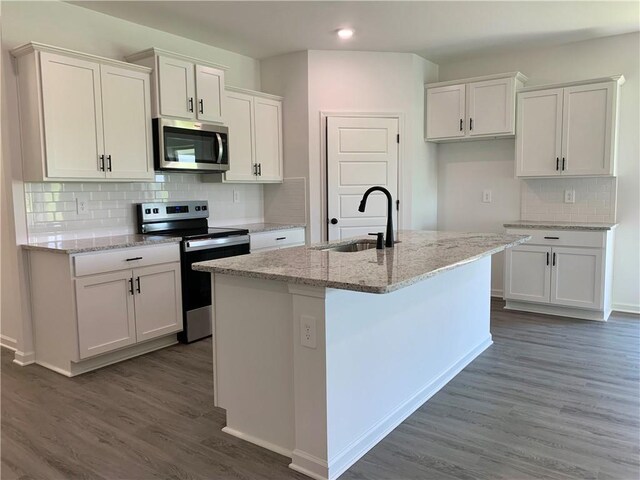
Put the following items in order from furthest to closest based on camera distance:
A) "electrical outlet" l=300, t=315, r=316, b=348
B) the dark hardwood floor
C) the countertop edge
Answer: the dark hardwood floor
"electrical outlet" l=300, t=315, r=316, b=348
the countertop edge

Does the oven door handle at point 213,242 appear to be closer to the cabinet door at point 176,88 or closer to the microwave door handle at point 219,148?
the microwave door handle at point 219,148

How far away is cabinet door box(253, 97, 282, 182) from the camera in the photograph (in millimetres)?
4930

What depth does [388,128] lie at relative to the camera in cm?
511

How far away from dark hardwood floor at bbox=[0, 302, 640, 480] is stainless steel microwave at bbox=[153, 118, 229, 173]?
1571 millimetres

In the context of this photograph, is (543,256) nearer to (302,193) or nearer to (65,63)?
(302,193)

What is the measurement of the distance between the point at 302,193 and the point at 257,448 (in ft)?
10.3

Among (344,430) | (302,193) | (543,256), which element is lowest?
(344,430)

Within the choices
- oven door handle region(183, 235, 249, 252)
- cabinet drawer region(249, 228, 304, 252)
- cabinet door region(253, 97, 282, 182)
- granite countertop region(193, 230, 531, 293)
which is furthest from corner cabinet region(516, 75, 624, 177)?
oven door handle region(183, 235, 249, 252)

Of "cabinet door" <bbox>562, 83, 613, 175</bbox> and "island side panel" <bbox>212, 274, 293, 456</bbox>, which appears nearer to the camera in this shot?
"island side panel" <bbox>212, 274, 293, 456</bbox>

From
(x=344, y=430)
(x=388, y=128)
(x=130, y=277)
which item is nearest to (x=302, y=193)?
(x=388, y=128)

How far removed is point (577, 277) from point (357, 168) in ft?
7.60

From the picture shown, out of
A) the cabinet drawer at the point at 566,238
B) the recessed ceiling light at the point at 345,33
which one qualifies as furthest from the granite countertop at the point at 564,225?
the recessed ceiling light at the point at 345,33

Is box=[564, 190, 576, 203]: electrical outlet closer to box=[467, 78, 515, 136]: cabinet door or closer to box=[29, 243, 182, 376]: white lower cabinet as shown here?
box=[467, 78, 515, 136]: cabinet door

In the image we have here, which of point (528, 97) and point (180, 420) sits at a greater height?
point (528, 97)
